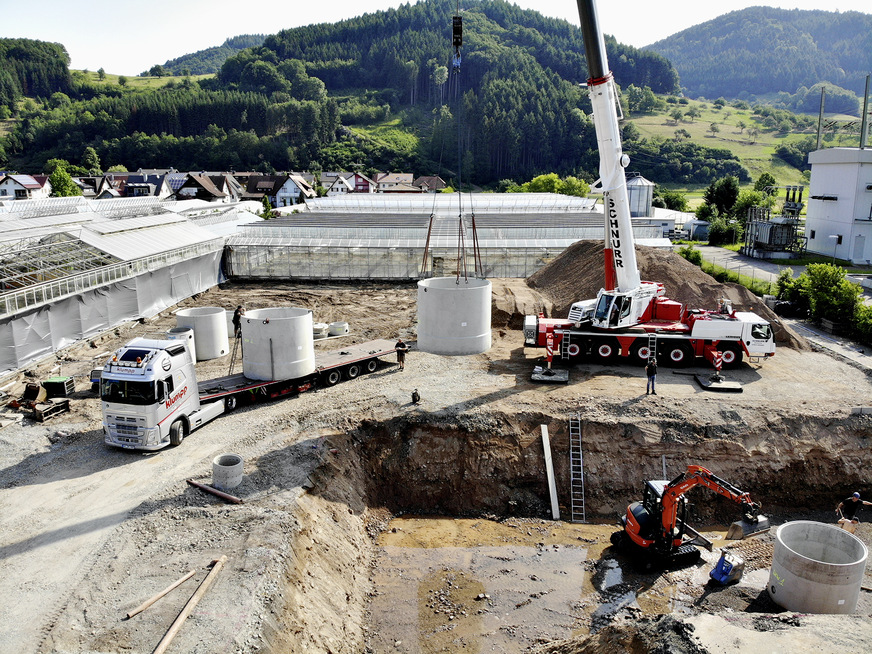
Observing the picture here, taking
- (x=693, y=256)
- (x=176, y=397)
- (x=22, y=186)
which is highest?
(x=22, y=186)

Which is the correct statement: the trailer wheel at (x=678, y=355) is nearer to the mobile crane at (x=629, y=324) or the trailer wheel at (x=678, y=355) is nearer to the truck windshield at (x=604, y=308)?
the mobile crane at (x=629, y=324)

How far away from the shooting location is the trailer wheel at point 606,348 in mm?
25141

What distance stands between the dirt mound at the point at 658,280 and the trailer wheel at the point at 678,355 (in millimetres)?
5978

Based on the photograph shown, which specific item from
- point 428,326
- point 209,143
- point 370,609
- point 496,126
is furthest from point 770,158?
point 370,609

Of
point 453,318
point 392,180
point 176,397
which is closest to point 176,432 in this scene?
point 176,397

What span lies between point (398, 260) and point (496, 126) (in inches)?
3793

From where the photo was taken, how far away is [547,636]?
13.5m

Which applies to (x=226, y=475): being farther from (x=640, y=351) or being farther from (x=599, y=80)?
(x=599, y=80)

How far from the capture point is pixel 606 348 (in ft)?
82.5

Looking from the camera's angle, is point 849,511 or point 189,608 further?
point 849,511

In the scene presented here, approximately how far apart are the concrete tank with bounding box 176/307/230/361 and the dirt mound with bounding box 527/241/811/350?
16.9 metres

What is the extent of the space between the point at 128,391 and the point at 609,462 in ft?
47.0

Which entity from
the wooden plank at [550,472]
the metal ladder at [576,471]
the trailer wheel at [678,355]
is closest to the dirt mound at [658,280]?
the trailer wheel at [678,355]

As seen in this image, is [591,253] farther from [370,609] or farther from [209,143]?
[209,143]
